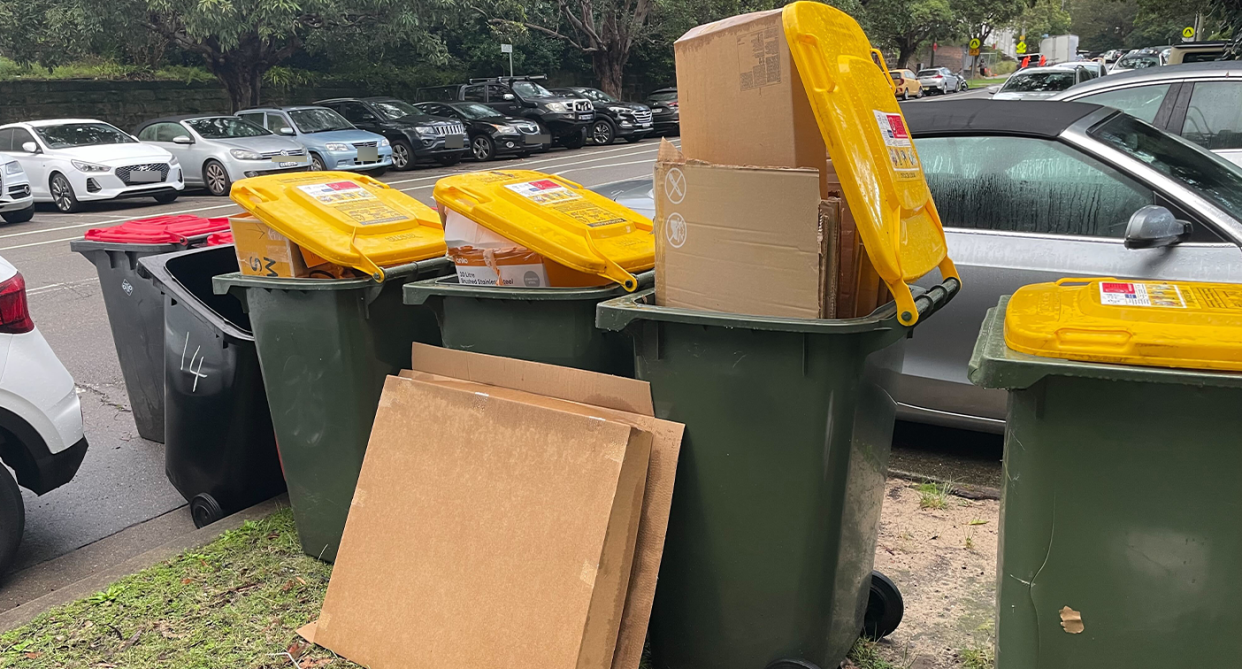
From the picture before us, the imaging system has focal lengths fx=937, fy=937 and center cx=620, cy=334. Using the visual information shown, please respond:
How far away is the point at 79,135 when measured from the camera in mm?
15234

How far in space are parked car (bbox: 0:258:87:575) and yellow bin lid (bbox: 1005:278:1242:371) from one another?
3472mm

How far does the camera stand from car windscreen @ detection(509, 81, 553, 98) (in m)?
22.6

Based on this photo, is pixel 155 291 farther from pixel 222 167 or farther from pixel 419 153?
pixel 419 153

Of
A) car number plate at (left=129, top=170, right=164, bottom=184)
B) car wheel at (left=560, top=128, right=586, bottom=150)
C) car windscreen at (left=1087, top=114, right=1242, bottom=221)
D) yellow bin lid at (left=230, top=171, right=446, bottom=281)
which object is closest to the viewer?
yellow bin lid at (left=230, top=171, right=446, bottom=281)

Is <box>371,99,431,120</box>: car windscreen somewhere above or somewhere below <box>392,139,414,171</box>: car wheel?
above

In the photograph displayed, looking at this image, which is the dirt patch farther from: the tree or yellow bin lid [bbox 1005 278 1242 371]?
the tree

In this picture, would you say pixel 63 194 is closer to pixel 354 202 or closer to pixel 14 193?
pixel 14 193

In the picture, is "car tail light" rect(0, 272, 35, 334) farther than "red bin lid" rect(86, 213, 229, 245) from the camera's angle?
No

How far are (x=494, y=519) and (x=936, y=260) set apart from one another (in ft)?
4.40

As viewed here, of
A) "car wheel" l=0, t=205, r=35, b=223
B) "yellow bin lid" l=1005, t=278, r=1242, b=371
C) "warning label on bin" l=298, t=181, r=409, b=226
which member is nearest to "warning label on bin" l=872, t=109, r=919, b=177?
"yellow bin lid" l=1005, t=278, r=1242, b=371

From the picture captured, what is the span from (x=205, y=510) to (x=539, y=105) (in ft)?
62.7

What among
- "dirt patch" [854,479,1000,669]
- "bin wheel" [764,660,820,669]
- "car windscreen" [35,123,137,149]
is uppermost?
"car windscreen" [35,123,137,149]

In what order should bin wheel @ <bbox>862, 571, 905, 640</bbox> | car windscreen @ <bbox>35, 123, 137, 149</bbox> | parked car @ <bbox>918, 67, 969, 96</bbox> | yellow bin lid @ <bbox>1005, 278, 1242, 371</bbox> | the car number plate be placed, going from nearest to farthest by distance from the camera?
yellow bin lid @ <bbox>1005, 278, 1242, 371</bbox>, bin wheel @ <bbox>862, 571, 905, 640</bbox>, the car number plate, car windscreen @ <bbox>35, 123, 137, 149</bbox>, parked car @ <bbox>918, 67, 969, 96</bbox>

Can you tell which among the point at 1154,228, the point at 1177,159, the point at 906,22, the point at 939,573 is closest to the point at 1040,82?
the point at 1177,159
